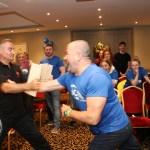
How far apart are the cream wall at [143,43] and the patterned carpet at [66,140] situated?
7.78 metres

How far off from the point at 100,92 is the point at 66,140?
2611 millimetres

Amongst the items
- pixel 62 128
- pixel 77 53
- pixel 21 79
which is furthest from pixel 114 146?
pixel 62 128

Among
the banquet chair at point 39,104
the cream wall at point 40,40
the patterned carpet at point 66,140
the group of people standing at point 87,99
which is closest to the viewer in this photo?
the group of people standing at point 87,99

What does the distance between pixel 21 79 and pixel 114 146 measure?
1.49 metres

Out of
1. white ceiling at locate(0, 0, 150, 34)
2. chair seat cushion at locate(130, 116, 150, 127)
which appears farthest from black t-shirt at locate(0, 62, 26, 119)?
Answer: white ceiling at locate(0, 0, 150, 34)

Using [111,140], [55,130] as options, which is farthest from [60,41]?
[111,140]

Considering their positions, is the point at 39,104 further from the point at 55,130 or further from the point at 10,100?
the point at 10,100

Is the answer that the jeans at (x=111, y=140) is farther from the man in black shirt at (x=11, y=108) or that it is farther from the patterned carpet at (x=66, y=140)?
the patterned carpet at (x=66, y=140)

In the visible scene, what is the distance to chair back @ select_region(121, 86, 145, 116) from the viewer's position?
13.0 ft

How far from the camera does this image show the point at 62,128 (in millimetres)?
4898

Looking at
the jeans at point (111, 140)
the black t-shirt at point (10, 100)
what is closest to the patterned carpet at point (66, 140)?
the black t-shirt at point (10, 100)

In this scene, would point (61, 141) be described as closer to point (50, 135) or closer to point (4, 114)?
point (50, 135)

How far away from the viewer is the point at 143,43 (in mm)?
11766

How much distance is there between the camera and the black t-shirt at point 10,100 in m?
2.59
